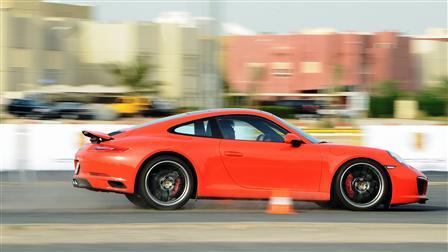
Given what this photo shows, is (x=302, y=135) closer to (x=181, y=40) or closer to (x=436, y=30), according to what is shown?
(x=181, y=40)

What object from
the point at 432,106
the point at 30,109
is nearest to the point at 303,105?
the point at 432,106

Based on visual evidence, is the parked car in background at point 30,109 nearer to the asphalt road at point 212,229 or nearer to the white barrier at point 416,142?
the white barrier at point 416,142

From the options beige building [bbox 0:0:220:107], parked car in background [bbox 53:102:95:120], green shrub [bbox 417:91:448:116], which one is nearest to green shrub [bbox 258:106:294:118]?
beige building [bbox 0:0:220:107]

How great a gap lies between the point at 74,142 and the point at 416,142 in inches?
272

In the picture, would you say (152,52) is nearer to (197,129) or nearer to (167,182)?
(197,129)

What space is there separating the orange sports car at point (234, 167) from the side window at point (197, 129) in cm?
1

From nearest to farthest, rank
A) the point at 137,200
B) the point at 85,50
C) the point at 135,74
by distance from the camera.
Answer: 1. the point at 137,200
2. the point at 135,74
3. the point at 85,50

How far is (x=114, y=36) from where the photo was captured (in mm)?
71125

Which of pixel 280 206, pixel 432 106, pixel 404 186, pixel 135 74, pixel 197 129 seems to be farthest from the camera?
pixel 432 106

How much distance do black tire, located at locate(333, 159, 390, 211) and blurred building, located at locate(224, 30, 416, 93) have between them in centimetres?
6810

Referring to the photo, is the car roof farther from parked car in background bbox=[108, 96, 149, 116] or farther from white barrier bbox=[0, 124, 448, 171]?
parked car in background bbox=[108, 96, 149, 116]

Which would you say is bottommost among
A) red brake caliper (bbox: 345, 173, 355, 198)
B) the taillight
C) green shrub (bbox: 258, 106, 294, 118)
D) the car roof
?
green shrub (bbox: 258, 106, 294, 118)

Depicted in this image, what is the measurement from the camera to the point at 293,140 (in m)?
9.41

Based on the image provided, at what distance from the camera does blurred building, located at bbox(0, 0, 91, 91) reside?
205 feet
